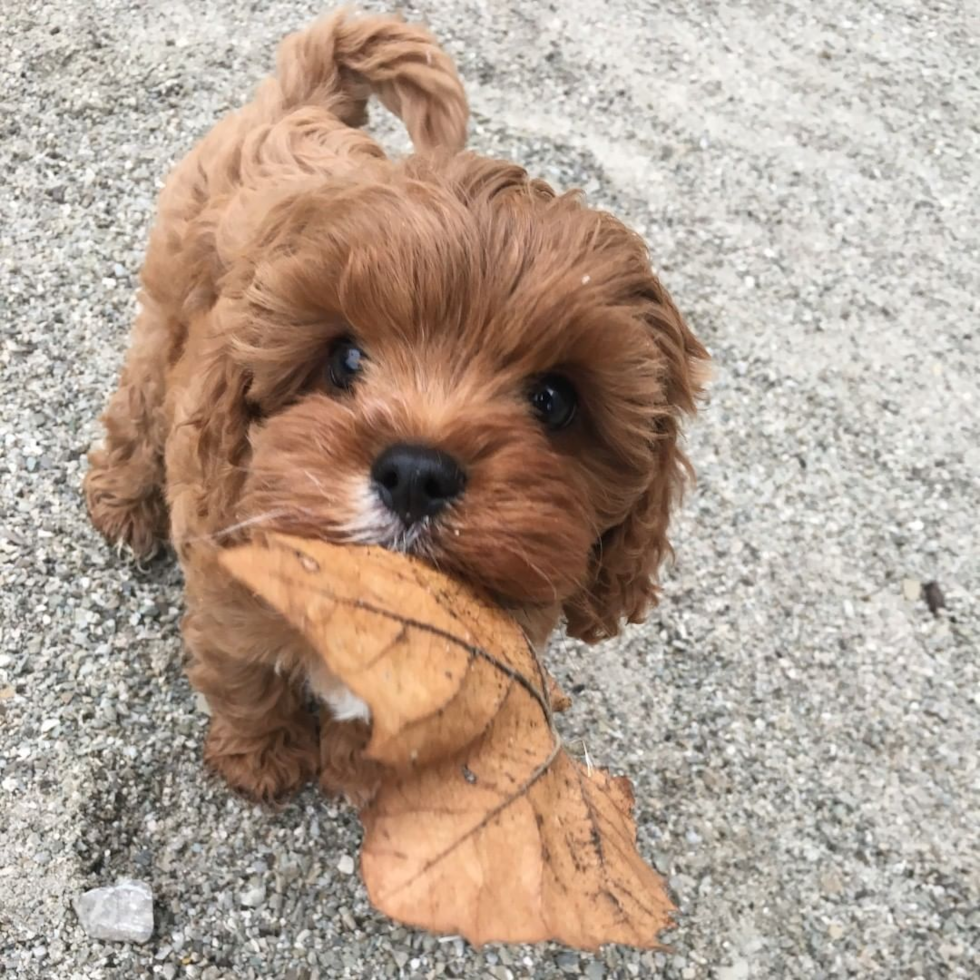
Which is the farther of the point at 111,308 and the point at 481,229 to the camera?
the point at 111,308

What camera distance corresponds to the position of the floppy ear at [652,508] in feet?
7.02

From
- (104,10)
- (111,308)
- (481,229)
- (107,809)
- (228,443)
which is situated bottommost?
(107,809)

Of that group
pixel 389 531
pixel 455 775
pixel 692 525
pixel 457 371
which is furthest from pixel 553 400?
pixel 692 525

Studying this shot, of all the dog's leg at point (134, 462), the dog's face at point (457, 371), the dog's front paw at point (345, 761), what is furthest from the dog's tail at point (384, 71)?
the dog's front paw at point (345, 761)

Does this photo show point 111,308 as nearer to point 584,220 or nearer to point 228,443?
point 228,443

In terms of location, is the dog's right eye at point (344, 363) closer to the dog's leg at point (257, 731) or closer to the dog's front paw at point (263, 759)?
the dog's leg at point (257, 731)

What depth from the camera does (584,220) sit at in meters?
2.02

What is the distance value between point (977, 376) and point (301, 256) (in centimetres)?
383

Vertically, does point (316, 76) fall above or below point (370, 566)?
below

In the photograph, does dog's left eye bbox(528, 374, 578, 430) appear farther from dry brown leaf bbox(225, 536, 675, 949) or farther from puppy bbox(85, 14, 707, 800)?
dry brown leaf bbox(225, 536, 675, 949)

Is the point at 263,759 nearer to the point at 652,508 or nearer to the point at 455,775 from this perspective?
the point at 652,508

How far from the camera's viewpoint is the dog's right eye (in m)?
1.97

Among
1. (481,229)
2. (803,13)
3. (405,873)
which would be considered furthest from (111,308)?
(803,13)

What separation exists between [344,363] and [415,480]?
453mm
